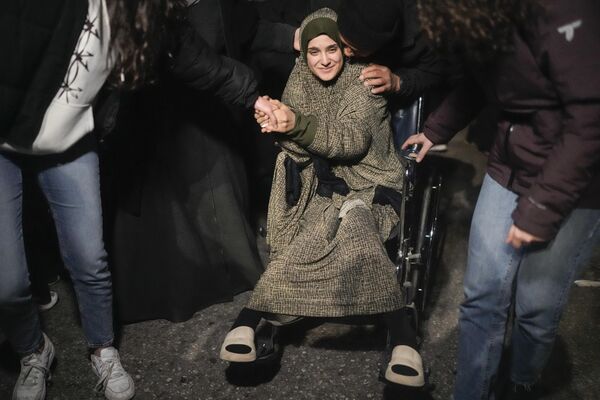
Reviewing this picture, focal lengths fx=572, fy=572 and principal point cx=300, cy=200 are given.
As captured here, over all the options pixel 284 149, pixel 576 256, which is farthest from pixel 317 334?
pixel 576 256

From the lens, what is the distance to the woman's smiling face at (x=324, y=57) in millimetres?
2572

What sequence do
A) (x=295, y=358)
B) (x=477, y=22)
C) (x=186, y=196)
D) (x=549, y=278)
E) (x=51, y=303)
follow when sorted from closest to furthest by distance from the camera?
(x=477, y=22) → (x=549, y=278) → (x=295, y=358) → (x=186, y=196) → (x=51, y=303)

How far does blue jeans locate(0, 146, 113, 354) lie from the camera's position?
6.72 ft

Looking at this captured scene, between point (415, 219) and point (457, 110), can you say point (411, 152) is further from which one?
point (415, 219)

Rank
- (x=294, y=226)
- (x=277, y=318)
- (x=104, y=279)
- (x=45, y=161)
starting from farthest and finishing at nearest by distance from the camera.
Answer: (x=294, y=226) < (x=277, y=318) < (x=104, y=279) < (x=45, y=161)

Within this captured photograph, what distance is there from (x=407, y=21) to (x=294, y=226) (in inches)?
42.4

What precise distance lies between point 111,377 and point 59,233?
0.74 meters

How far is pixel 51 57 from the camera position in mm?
1732

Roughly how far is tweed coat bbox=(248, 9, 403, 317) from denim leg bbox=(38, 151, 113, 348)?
0.65 m

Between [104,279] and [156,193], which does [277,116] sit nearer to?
[156,193]

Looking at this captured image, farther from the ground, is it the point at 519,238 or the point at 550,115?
the point at 550,115

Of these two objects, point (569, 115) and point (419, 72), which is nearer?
point (569, 115)

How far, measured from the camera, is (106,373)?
8.37 feet

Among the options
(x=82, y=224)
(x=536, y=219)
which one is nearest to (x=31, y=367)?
(x=82, y=224)
